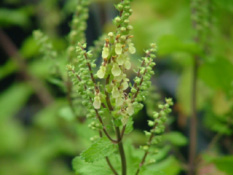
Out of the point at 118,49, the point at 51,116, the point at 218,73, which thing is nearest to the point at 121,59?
the point at 118,49

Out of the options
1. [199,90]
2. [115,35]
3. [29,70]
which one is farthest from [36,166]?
[115,35]

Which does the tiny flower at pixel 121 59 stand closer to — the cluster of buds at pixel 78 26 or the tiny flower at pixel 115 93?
the tiny flower at pixel 115 93

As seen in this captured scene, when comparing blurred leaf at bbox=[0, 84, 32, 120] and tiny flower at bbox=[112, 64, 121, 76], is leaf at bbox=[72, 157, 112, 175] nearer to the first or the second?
tiny flower at bbox=[112, 64, 121, 76]

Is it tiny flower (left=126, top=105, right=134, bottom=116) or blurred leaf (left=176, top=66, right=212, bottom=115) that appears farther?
blurred leaf (left=176, top=66, right=212, bottom=115)

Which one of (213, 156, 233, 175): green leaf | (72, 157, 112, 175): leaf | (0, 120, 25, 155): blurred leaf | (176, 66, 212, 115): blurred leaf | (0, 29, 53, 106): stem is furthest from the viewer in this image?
(0, 120, 25, 155): blurred leaf

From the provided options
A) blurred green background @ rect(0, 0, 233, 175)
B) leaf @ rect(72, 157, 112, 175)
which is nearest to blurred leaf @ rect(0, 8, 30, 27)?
blurred green background @ rect(0, 0, 233, 175)

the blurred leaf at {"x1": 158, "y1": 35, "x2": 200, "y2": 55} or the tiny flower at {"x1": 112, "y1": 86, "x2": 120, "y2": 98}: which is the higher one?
the blurred leaf at {"x1": 158, "y1": 35, "x2": 200, "y2": 55}

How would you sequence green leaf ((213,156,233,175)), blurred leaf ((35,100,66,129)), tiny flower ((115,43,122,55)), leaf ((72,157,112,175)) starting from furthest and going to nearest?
blurred leaf ((35,100,66,129)) → green leaf ((213,156,233,175)) → leaf ((72,157,112,175)) → tiny flower ((115,43,122,55))
